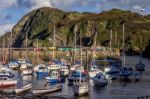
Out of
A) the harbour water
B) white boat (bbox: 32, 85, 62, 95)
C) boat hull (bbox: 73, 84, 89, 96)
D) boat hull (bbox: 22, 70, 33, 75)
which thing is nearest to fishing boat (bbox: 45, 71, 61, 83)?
the harbour water

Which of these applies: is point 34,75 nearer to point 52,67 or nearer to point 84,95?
point 52,67

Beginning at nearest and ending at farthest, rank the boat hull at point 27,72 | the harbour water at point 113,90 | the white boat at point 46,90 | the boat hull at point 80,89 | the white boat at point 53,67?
the boat hull at point 80,89 < the white boat at point 46,90 < the harbour water at point 113,90 < the boat hull at point 27,72 < the white boat at point 53,67

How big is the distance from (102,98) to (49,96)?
7.26 metres

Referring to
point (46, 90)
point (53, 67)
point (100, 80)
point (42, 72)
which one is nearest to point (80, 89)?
point (46, 90)

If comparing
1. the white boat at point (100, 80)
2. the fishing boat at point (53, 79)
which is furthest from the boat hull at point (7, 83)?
the white boat at point (100, 80)

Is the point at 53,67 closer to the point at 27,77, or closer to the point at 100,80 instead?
the point at 27,77

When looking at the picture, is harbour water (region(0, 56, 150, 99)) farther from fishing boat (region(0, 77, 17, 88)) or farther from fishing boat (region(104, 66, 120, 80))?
fishing boat (region(104, 66, 120, 80))

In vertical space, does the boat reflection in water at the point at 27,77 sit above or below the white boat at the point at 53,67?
below

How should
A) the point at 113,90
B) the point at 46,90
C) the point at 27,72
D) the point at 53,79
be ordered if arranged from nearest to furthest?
the point at 46,90, the point at 113,90, the point at 53,79, the point at 27,72

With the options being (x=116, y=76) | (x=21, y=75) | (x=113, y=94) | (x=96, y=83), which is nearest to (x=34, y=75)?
(x=21, y=75)

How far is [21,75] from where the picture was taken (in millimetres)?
100875

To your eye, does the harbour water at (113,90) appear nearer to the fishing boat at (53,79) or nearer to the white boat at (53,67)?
the fishing boat at (53,79)

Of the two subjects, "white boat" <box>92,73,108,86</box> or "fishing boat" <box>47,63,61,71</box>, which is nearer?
"white boat" <box>92,73,108,86</box>

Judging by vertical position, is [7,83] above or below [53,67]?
below
